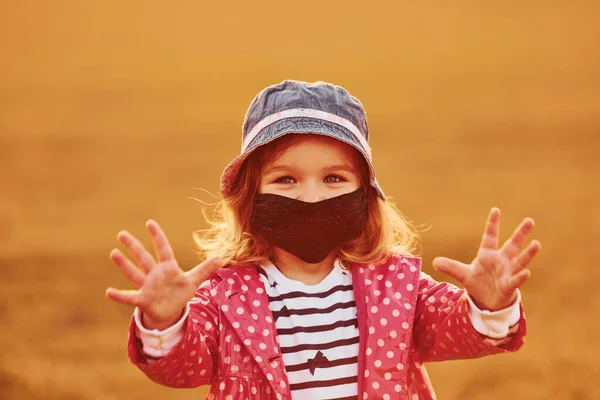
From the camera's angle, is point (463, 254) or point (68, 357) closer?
point (68, 357)

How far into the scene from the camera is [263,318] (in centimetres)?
228

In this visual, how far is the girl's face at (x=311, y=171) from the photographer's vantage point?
243 centimetres

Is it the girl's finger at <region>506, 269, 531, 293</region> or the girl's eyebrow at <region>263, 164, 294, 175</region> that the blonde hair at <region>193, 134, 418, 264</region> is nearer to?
the girl's eyebrow at <region>263, 164, 294, 175</region>

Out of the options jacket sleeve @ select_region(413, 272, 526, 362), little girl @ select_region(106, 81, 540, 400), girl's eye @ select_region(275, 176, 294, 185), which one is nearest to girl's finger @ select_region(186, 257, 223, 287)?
little girl @ select_region(106, 81, 540, 400)

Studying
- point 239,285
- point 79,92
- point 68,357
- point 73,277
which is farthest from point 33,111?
point 239,285

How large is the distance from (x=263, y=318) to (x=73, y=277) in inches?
118

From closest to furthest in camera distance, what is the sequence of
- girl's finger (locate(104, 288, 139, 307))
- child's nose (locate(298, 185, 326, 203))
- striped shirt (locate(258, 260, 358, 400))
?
girl's finger (locate(104, 288, 139, 307)) < striped shirt (locate(258, 260, 358, 400)) < child's nose (locate(298, 185, 326, 203))

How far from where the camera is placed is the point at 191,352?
83.7 inches

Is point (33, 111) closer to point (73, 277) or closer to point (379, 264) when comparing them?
point (73, 277)

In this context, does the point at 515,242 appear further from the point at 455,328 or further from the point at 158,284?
the point at 158,284

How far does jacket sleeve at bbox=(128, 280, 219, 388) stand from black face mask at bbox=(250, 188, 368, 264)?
25cm

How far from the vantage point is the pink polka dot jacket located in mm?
2145

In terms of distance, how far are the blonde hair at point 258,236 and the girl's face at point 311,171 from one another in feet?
0.13

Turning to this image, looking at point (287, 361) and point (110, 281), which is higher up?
point (287, 361)
